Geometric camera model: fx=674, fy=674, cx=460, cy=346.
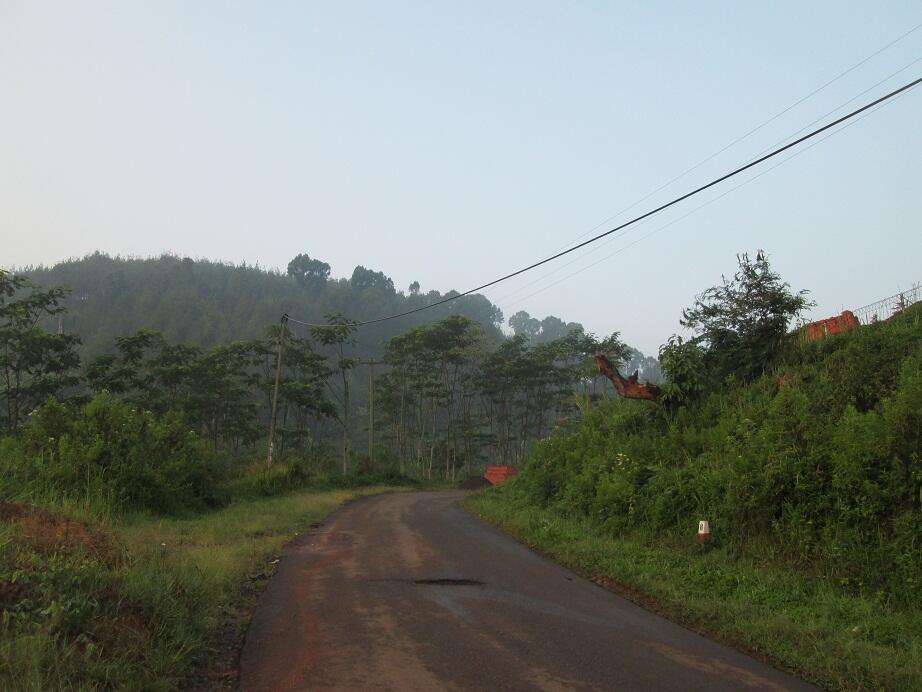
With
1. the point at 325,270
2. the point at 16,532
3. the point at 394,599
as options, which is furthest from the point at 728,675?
the point at 325,270

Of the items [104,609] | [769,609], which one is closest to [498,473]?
[769,609]

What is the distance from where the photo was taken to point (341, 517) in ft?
62.4

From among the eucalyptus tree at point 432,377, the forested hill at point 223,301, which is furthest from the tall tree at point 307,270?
the eucalyptus tree at point 432,377

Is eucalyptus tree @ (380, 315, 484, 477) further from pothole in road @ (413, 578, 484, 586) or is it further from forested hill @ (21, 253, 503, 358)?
pothole in road @ (413, 578, 484, 586)

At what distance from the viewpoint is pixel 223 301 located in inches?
4377

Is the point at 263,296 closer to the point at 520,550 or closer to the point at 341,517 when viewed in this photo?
the point at 341,517

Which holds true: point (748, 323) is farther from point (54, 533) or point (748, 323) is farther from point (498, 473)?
point (498, 473)

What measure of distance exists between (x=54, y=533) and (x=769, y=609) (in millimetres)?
7824

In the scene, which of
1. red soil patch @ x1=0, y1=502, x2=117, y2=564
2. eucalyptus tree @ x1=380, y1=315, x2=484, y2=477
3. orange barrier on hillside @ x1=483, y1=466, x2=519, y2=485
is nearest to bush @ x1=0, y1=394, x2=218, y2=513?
red soil patch @ x1=0, y1=502, x2=117, y2=564

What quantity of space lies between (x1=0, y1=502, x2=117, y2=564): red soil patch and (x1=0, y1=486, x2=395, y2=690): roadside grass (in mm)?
16

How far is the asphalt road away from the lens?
5.36m

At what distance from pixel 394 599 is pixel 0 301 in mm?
29495

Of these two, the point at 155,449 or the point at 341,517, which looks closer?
the point at 155,449

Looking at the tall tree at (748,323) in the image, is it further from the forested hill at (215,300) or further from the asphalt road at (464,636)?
the forested hill at (215,300)
